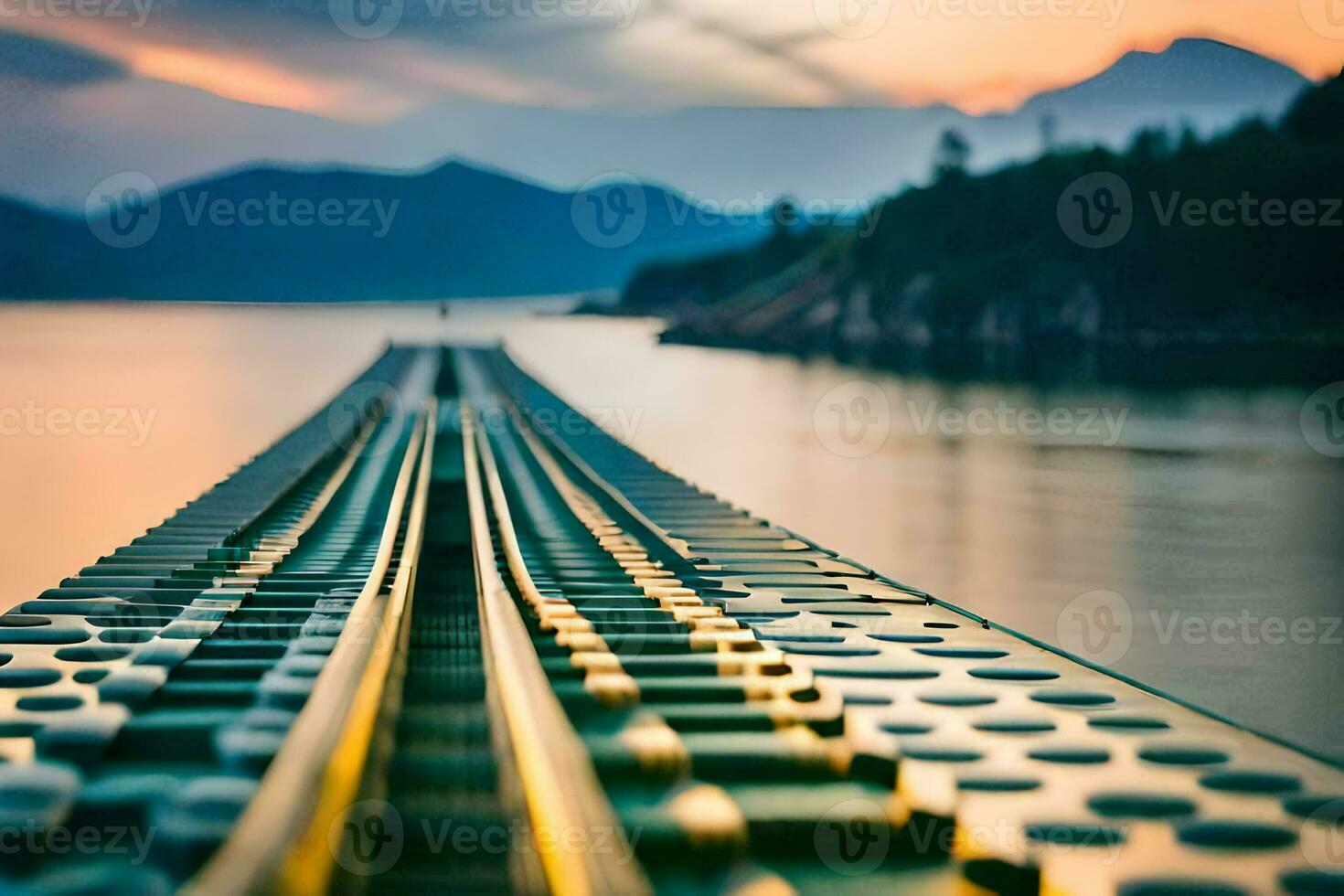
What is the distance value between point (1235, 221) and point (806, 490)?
74926 millimetres

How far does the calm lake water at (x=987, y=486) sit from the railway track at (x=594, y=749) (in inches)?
105

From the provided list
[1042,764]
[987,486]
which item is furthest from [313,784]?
[987,486]

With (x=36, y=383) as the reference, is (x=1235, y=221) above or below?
above

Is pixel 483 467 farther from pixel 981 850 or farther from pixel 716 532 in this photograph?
pixel 981 850

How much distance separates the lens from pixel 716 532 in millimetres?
11914

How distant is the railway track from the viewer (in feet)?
12.6

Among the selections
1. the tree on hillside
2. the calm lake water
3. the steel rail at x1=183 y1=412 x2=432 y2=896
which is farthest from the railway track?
the tree on hillside

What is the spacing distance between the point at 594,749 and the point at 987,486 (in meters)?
17.0

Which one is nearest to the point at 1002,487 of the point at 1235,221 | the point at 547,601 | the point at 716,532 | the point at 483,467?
the point at 483,467

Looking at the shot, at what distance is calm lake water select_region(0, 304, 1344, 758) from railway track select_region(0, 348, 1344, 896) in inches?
105

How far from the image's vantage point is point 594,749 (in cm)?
492

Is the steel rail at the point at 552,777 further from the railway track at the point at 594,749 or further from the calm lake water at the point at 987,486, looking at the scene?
the calm lake water at the point at 987,486

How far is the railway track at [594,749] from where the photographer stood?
3844 millimetres

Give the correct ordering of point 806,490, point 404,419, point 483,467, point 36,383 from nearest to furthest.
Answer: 1. point 483,467
2. point 806,490
3. point 404,419
4. point 36,383
